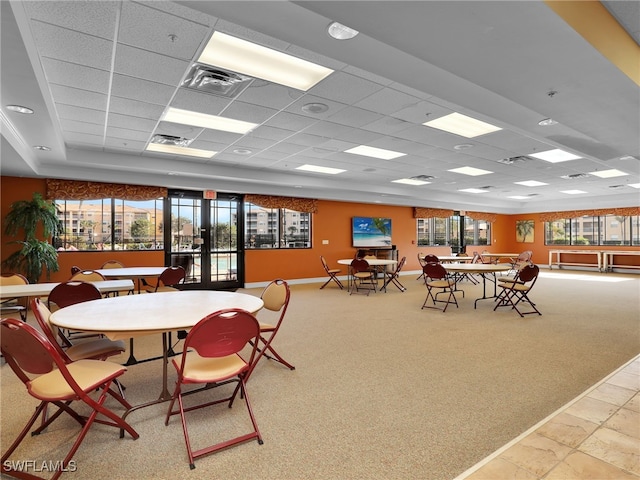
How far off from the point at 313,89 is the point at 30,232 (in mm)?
5477

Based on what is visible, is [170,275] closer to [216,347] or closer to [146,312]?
→ [146,312]

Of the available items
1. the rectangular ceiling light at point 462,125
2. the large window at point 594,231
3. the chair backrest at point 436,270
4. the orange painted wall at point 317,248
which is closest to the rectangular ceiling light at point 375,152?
the rectangular ceiling light at point 462,125

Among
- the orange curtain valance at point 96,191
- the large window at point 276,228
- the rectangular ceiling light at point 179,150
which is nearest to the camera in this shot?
the rectangular ceiling light at point 179,150

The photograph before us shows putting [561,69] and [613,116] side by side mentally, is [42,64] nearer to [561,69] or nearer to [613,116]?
[561,69]

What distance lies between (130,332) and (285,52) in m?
2.59

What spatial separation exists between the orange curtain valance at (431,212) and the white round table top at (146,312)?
9.93 m

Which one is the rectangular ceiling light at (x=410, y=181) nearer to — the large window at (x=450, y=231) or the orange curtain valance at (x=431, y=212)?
the orange curtain valance at (x=431, y=212)

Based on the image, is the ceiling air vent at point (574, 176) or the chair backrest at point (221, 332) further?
the ceiling air vent at point (574, 176)

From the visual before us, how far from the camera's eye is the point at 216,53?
10.0ft

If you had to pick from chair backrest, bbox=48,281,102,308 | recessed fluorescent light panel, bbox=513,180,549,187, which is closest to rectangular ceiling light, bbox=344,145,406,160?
chair backrest, bbox=48,281,102,308

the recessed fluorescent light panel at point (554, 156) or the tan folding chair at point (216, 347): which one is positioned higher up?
the recessed fluorescent light panel at point (554, 156)

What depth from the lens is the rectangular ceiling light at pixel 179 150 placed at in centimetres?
587

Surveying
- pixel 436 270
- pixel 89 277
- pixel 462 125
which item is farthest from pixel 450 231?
pixel 89 277

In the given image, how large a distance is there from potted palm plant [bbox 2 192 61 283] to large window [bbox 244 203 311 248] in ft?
13.1
